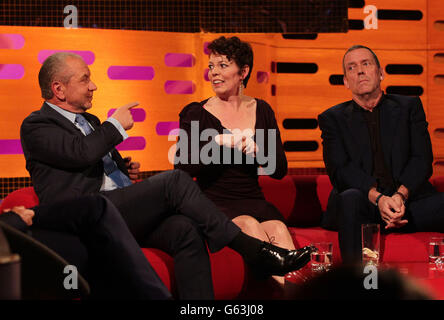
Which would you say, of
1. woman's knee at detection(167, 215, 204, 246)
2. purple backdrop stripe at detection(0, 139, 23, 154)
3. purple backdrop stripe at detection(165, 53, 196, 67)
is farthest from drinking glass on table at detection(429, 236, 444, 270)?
purple backdrop stripe at detection(0, 139, 23, 154)

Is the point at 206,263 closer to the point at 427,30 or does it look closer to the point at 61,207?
the point at 61,207

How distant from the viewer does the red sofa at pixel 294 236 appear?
2.23m

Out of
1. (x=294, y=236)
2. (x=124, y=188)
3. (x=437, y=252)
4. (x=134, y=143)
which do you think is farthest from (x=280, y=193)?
(x=134, y=143)

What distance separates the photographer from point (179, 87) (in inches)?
162

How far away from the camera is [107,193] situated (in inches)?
84.7

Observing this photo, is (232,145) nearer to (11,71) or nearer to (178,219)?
(178,219)

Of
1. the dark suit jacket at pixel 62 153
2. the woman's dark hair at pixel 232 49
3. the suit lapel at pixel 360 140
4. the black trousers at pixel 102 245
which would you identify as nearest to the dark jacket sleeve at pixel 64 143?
the dark suit jacket at pixel 62 153

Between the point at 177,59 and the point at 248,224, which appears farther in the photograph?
the point at 177,59

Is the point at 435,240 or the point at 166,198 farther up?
the point at 166,198

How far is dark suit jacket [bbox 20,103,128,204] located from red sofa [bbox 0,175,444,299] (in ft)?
1.08

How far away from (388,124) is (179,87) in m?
1.74
